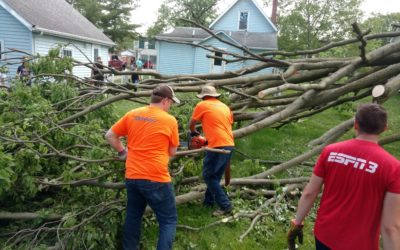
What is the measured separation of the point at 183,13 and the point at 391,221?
48.2 m

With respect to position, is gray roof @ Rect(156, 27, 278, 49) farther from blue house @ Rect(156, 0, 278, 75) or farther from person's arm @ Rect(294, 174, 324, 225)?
person's arm @ Rect(294, 174, 324, 225)

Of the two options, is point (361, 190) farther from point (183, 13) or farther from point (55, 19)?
point (183, 13)

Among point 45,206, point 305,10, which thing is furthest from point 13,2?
point 305,10

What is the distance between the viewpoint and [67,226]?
12.0ft

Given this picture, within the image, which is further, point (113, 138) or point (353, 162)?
point (113, 138)

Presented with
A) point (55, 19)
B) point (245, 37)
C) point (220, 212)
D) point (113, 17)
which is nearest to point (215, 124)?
point (220, 212)

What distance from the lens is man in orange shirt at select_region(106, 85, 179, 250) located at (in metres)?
3.36

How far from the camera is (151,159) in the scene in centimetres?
336

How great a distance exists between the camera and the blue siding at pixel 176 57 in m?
25.7

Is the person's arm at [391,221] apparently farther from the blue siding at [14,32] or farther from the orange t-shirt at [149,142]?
the blue siding at [14,32]

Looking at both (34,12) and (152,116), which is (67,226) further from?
(34,12)

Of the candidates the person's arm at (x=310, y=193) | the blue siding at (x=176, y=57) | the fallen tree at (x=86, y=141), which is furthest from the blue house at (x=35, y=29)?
the person's arm at (x=310, y=193)

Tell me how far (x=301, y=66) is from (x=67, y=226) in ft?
11.9

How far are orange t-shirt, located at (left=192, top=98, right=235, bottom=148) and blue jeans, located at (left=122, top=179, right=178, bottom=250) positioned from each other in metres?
1.10
